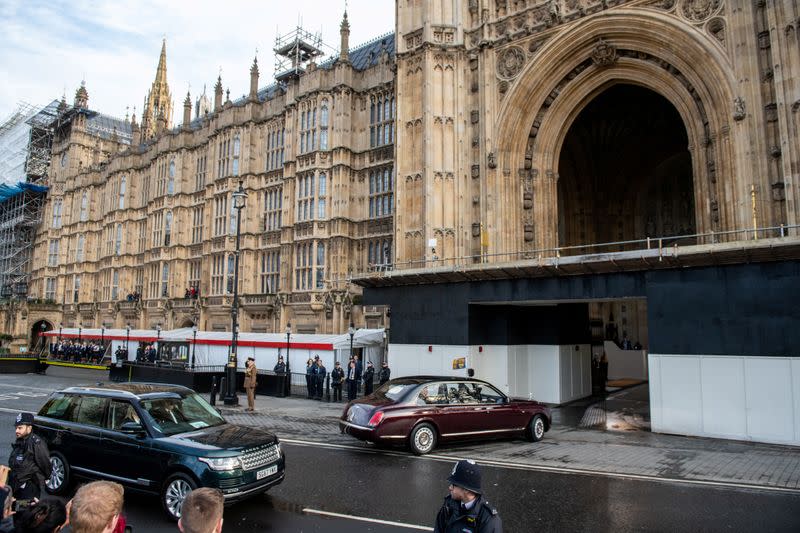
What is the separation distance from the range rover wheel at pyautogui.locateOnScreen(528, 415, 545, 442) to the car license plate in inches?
276

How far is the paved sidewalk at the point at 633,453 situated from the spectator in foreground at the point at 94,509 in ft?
28.2

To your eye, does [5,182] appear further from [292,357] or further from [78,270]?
[292,357]

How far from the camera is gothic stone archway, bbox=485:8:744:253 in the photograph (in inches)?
687

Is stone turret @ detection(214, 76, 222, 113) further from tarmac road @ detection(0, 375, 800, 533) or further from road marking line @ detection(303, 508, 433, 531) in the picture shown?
road marking line @ detection(303, 508, 433, 531)

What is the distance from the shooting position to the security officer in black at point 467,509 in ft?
11.8

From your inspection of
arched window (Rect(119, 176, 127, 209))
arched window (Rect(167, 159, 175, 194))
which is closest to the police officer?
arched window (Rect(167, 159, 175, 194))

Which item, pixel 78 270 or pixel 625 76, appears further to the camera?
pixel 78 270

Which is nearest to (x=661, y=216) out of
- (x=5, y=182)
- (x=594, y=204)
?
(x=594, y=204)

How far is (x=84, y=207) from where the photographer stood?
2188 inches

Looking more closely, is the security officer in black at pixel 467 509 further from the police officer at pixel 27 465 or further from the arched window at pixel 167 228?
the arched window at pixel 167 228

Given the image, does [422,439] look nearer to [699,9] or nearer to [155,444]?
[155,444]

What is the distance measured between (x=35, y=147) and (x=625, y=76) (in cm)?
6865

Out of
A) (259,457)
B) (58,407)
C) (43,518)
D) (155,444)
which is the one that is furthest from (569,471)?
(58,407)

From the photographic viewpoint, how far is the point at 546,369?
773 inches
